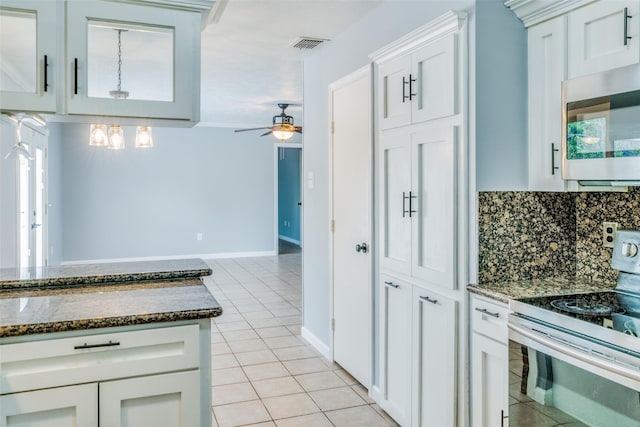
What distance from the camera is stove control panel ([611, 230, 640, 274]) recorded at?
2062 mm

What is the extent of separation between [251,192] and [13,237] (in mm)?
4917

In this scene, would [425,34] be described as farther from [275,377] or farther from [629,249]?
[275,377]

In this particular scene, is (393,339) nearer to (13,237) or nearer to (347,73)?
(347,73)

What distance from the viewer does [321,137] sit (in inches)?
153

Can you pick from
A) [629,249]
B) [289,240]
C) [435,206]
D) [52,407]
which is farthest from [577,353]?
[289,240]

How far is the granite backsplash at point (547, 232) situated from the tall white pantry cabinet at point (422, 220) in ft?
0.44

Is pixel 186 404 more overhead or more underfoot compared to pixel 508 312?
more underfoot

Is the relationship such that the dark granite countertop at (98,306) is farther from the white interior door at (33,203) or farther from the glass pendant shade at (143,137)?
the white interior door at (33,203)

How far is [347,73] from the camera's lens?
11.1 ft

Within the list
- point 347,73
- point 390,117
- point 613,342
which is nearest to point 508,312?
point 613,342

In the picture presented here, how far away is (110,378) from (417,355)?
1.45 metres

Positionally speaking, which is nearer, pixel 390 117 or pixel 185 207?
pixel 390 117

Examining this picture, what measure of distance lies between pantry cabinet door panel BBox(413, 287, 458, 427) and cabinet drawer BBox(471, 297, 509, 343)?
0.40 feet

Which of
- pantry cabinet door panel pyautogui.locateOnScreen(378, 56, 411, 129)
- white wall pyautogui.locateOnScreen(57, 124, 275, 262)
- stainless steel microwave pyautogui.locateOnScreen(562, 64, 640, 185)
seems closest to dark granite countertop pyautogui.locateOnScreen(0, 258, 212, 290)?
pantry cabinet door panel pyautogui.locateOnScreen(378, 56, 411, 129)
